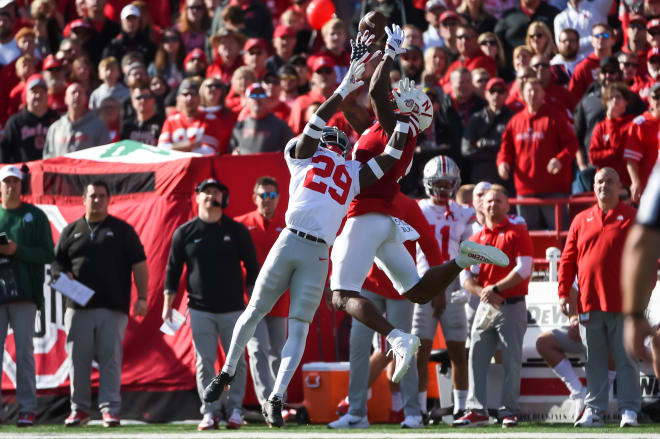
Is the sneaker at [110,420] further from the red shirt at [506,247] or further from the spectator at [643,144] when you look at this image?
the spectator at [643,144]

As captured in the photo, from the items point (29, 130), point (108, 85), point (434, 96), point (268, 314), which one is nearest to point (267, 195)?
point (268, 314)

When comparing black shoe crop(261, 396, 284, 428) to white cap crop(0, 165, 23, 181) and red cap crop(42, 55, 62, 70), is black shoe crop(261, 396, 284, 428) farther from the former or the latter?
red cap crop(42, 55, 62, 70)

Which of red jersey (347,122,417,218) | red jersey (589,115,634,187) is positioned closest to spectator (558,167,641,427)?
red jersey (589,115,634,187)

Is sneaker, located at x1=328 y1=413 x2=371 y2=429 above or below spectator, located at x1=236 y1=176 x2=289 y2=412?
below

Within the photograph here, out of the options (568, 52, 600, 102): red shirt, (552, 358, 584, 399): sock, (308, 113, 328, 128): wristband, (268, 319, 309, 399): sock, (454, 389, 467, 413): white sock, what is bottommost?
(454, 389, 467, 413): white sock

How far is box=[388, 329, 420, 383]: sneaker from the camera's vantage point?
7762 mm

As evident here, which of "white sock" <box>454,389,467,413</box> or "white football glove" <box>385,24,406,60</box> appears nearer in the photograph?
"white football glove" <box>385,24,406,60</box>

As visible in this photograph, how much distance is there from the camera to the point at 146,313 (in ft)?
37.1

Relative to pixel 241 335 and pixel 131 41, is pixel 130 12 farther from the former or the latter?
pixel 241 335

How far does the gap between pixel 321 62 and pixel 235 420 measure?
16.3ft

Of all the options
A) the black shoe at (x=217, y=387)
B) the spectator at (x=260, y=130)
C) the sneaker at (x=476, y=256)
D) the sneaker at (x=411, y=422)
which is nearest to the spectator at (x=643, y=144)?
the sneaker at (x=411, y=422)

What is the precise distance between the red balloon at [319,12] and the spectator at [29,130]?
3735 mm

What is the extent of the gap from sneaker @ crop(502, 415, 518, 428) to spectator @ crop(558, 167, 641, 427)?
54 cm

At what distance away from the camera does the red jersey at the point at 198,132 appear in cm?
1288
